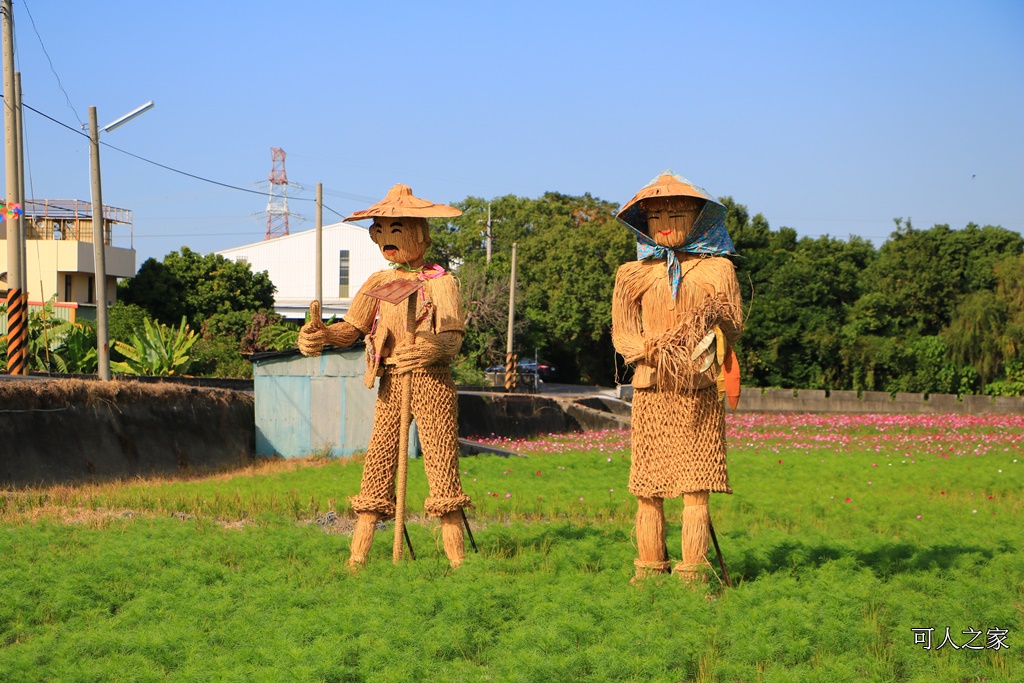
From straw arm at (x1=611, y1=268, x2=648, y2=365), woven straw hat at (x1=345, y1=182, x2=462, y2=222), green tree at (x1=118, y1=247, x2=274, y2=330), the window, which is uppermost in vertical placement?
the window

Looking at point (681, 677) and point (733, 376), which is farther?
point (733, 376)

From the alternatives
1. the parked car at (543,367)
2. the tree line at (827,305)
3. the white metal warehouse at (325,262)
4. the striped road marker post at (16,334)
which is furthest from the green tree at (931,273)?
the striped road marker post at (16,334)

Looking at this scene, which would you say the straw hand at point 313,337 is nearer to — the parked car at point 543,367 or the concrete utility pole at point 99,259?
the concrete utility pole at point 99,259

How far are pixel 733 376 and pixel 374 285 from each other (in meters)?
2.73

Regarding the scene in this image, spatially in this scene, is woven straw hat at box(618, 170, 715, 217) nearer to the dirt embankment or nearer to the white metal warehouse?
the dirt embankment

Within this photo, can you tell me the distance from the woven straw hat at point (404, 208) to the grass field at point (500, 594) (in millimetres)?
2490

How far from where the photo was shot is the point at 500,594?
6039 mm

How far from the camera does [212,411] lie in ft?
51.3

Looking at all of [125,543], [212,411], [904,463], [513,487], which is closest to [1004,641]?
[125,543]

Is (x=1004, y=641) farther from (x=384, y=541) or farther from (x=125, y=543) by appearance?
(x=125, y=543)

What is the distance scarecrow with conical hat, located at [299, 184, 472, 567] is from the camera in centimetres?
753

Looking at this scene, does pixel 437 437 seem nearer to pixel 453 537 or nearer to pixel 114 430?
pixel 453 537

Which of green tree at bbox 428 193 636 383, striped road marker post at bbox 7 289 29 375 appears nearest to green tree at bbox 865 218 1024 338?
green tree at bbox 428 193 636 383

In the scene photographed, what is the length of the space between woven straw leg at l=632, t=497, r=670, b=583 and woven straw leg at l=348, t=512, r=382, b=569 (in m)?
1.94
